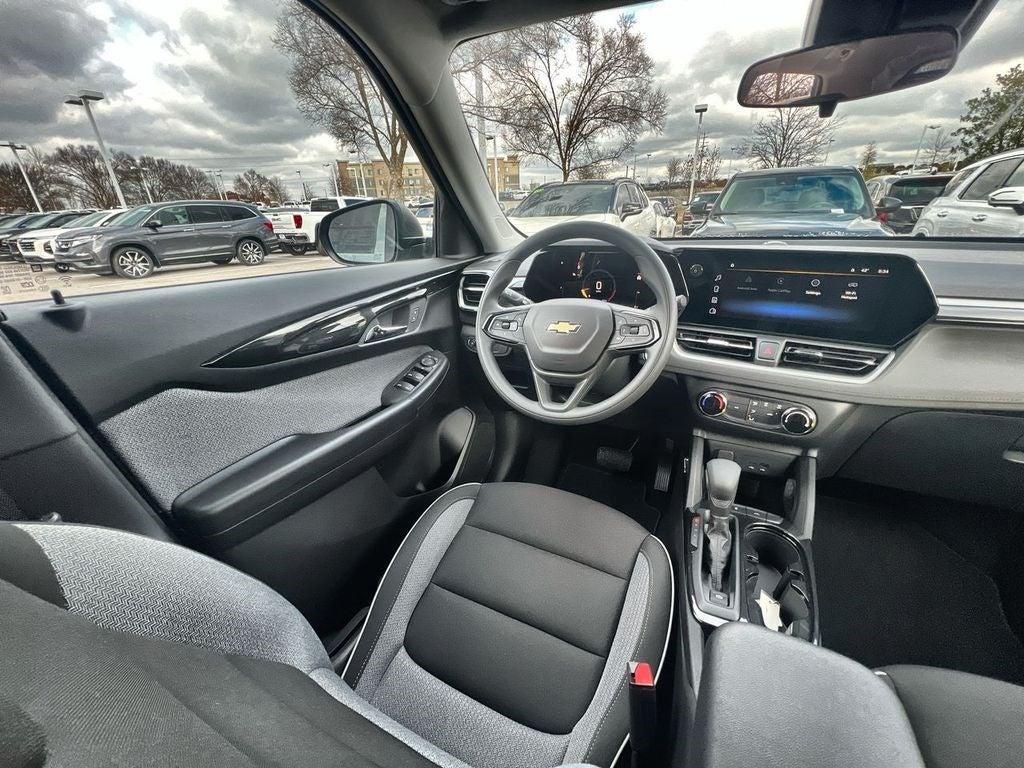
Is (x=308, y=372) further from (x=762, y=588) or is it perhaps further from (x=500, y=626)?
(x=762, y=588)

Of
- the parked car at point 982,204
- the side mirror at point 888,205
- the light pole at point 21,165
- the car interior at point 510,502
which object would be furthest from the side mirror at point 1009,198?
the light pole at point 21,165

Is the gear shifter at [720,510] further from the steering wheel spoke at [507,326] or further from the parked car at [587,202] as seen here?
the parked car at [587,202]

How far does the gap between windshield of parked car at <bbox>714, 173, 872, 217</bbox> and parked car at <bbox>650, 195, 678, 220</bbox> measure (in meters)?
0.20

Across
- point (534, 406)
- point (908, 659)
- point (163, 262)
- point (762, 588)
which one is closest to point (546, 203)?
point (534, 406)

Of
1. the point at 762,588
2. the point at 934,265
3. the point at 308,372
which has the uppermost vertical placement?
the point at 934,265

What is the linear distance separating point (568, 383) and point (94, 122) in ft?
4.53

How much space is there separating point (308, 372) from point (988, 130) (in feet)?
6.75

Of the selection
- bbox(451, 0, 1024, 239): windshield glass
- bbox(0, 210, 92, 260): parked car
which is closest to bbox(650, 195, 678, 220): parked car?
bbox(451, 0, 1024, 239): windshield glass

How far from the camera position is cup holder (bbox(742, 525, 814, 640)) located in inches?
52.1

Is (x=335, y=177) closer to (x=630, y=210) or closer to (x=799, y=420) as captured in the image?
(x=630, y=210)

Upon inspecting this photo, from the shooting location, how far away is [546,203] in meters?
2.29

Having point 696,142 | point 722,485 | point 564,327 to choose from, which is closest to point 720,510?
point 722,485

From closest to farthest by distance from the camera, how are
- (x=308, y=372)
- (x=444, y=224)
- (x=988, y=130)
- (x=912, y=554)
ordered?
(x=988, y=130)
(x=308, y=372)
(x=912, y=554)
(x=444, y=224)

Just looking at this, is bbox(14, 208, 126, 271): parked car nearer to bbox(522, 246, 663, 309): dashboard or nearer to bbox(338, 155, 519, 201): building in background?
bbox(338, 155, 519, 201): building in background
